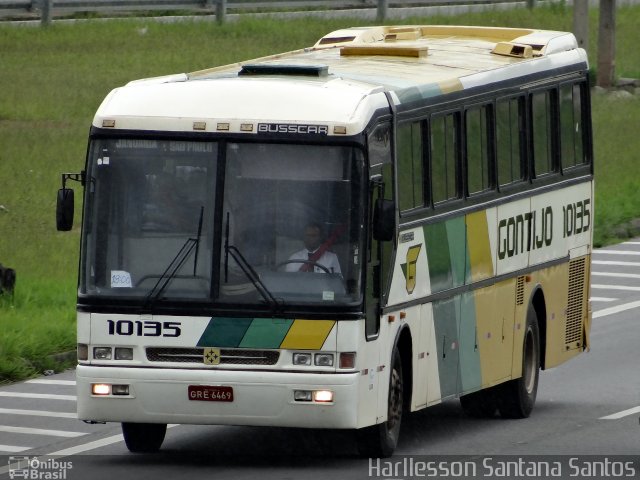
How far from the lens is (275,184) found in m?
14.2

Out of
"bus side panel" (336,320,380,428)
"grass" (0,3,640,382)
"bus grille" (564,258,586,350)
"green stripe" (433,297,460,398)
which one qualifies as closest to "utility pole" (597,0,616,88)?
"grass" (0,3,640,382)

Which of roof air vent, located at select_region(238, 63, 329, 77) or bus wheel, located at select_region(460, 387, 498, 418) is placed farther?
bus wheel, located at select_region(460, 387, 498, 418)

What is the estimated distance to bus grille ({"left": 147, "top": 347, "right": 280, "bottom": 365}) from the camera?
14.0m

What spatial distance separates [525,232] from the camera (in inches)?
699

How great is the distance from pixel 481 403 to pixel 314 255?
414 centimetres

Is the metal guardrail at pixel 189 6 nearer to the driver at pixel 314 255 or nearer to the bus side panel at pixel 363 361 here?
the driver at pixel 314 255

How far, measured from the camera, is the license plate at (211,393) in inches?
549

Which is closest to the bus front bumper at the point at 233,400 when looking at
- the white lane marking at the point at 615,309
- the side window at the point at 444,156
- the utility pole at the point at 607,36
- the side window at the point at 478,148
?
the side window at the point at 444,156

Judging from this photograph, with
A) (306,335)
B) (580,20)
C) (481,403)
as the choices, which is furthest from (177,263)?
(580,20)

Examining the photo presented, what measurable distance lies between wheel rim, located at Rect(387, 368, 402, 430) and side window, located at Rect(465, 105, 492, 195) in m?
2.20

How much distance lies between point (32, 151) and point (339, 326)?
1903cm

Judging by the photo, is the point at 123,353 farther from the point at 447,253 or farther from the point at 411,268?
the point at 447,253

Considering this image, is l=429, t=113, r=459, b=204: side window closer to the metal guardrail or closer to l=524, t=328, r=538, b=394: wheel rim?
l=524, t=328, r=538, b=394: wheel rim

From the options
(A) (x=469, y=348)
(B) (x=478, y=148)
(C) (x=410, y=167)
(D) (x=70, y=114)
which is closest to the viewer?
(C) (x=410, y=167)
